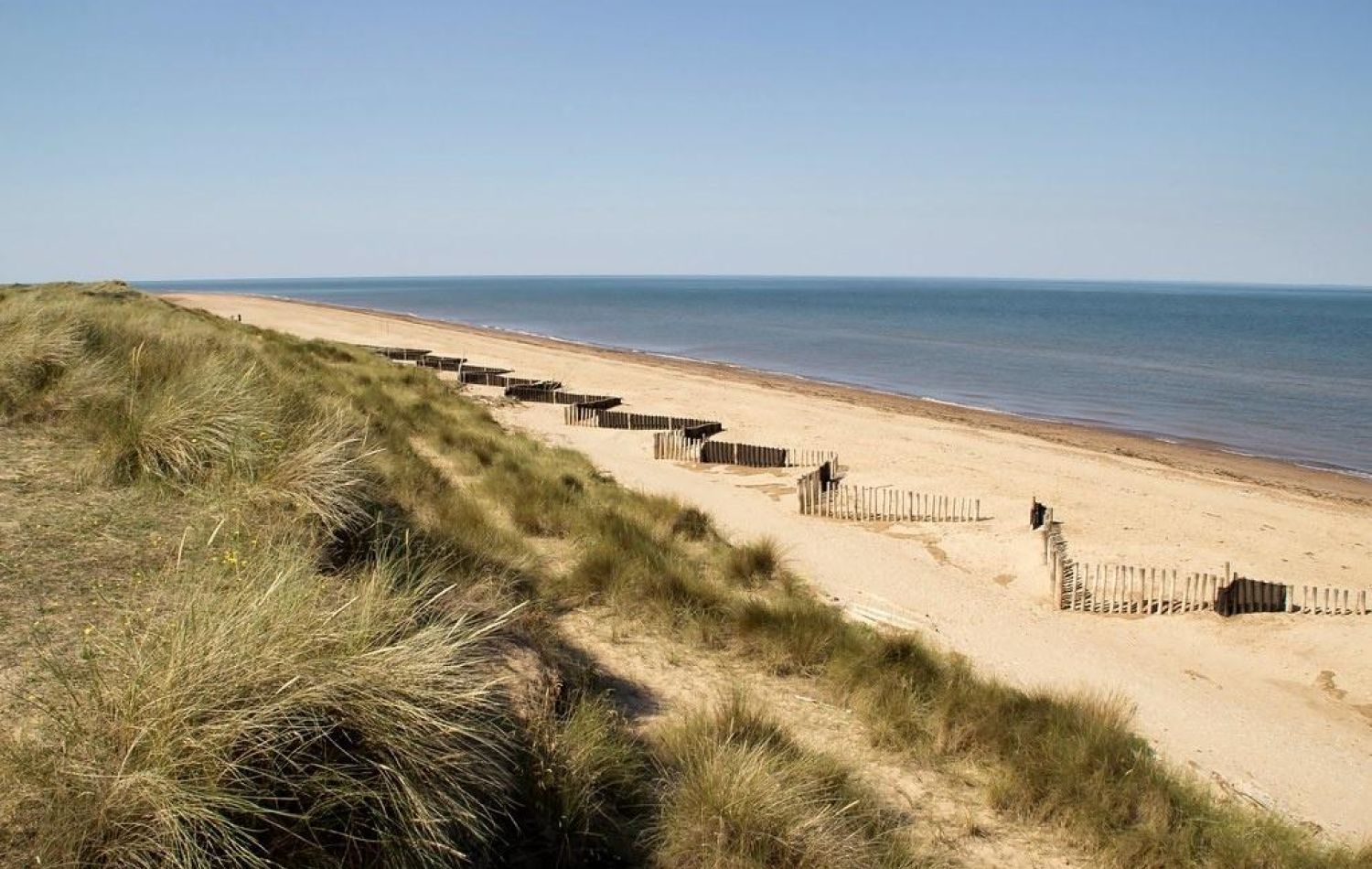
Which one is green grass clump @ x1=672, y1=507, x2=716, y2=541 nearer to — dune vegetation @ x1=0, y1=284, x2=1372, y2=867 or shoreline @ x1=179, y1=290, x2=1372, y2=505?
dune vegetation @ x1=0, y1=284, x2=1372, y2=867

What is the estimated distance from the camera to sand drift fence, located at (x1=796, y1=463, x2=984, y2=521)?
1634cm

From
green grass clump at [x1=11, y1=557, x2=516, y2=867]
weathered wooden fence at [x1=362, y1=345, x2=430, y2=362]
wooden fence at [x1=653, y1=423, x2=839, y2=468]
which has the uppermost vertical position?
green grass clump at [x1=11, y1=557, x2=516, y2=867]

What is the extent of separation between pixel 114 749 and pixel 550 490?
334 inches

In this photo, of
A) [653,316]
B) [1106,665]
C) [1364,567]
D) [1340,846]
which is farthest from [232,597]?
[653,316]

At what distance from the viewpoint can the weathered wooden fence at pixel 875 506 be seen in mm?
16344

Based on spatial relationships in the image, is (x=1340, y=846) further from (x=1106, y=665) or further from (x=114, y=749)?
(x=114, y=749)

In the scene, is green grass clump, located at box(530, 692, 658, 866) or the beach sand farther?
the beach sand

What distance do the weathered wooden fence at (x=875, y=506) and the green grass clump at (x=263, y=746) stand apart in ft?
41.4

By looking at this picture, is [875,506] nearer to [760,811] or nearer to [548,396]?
[760,811]

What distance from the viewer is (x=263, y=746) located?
10.8 ft

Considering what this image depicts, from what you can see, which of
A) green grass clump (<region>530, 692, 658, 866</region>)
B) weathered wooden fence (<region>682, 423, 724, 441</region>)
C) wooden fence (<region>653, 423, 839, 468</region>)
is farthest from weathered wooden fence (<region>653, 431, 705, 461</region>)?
green grass clump (<region>530, 692, 658, 866</region>)

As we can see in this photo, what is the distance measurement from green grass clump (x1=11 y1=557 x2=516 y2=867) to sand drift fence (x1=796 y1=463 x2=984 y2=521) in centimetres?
1260

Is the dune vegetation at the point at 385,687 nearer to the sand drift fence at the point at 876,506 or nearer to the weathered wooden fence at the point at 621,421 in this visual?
the sand drift fence at the point at 876,506

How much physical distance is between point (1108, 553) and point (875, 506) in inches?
157
